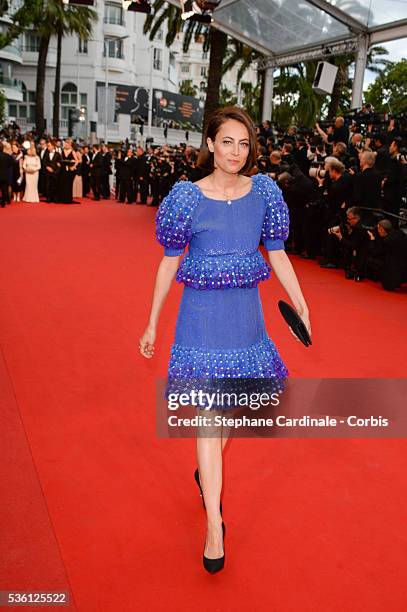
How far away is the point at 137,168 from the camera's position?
778 inches

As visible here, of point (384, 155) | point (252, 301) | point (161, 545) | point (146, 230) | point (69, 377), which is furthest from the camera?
point (146, 230)

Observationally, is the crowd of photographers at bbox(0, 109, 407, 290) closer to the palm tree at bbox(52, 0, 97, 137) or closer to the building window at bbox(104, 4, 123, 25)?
the palm tree at bbox(52, 0, 97, 137)

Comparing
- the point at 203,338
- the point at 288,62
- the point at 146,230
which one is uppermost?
the point at 288,62

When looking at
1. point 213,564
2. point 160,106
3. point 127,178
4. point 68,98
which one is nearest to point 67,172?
point 127,178

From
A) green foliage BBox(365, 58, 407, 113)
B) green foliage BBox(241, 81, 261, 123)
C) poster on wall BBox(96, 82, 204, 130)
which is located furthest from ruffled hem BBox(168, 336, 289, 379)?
green foliage BBox(365, 58, 407, 113)

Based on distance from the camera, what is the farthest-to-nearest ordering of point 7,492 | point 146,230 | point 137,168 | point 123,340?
point 137,168
point 146,230
point 123,340
point 7,492

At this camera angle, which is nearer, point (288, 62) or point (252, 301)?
point (252, 301)

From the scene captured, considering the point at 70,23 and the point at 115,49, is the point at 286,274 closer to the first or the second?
the point at 70,23

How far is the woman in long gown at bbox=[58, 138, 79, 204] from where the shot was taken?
17.4 meters

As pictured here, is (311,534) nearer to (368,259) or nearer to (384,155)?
(368,259)

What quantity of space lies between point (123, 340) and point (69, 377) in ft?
3.22

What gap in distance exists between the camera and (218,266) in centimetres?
248

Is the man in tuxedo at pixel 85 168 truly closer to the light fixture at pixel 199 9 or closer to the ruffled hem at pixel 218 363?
the light fixture at pixel 199 9

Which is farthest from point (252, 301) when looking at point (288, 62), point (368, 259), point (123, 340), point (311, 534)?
point (288, 62)
